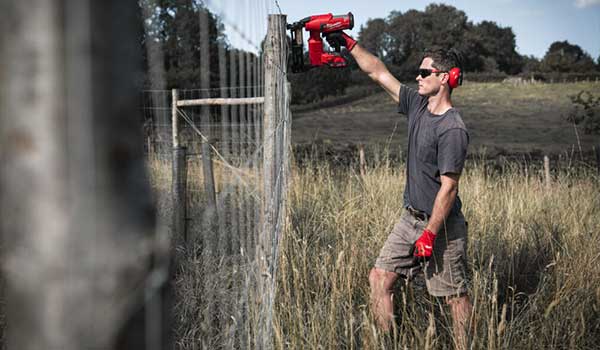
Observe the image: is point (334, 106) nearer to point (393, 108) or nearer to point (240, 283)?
point (393, 108)

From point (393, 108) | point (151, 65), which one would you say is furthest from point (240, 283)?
point (393, 108)

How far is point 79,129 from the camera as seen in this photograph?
12.2 inches

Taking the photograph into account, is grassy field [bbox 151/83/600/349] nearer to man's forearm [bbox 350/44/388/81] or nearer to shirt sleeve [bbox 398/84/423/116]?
shirt sleeve [bbox 398/84/423/116]

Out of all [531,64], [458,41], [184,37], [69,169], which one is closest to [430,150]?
[184,37]

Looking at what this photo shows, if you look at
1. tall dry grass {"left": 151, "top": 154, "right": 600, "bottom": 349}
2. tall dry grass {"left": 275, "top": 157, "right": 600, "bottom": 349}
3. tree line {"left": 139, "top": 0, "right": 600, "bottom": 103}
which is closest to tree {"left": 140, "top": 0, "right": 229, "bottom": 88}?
tall dry grass {"left": 151, "top": 154, "right": 600, "bottom": 349}

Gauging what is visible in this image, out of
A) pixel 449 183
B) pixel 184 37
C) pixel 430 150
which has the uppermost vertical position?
pixel 184 37

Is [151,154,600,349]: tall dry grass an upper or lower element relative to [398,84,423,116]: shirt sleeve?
lower

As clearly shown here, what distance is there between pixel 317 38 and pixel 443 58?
108cm

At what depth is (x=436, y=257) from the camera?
3.10 metres

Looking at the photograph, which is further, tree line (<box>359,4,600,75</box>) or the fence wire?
tree line (<box>359,4,600,75</box>)

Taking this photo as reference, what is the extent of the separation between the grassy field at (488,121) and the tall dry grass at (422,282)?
12.2m

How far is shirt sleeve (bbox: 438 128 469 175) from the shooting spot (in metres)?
2.80

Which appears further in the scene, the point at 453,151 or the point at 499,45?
the point at 499,45

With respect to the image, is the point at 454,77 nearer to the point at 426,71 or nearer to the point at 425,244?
the point at 426,71
